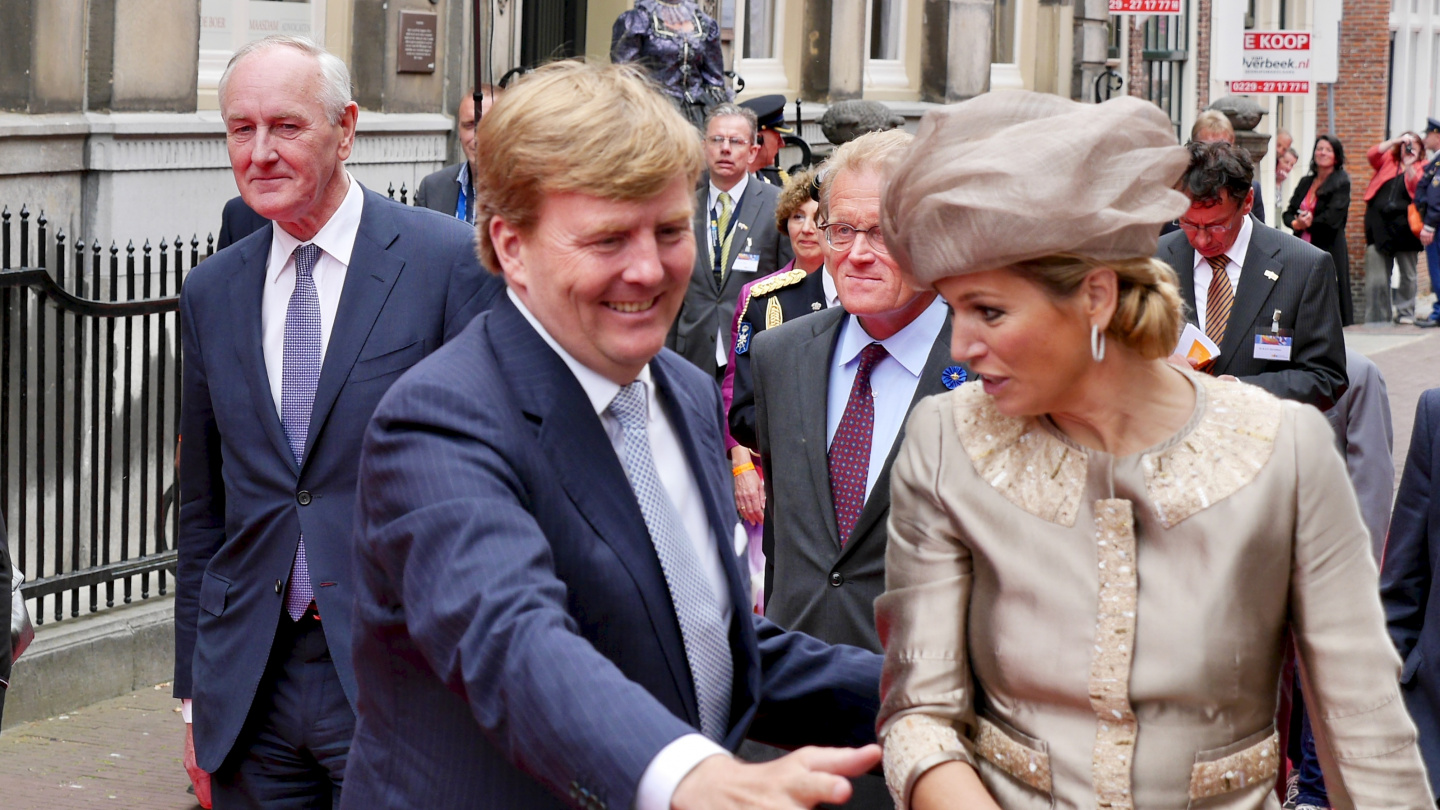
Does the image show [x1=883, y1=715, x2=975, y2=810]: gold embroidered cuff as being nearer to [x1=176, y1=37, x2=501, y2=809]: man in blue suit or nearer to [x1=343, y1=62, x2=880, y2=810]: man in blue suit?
[x1=343, y1=62, x2=880, y2=810]: man in blue suit

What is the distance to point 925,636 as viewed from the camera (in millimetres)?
2607

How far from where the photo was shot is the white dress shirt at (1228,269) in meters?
6.83

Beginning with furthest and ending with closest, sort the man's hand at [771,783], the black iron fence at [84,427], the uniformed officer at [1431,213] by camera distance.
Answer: the uniformed officer at [1431,213] → the black iron fence at [84,427] → the man's hand at [771,783]

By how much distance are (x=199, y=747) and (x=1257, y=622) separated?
2.32m

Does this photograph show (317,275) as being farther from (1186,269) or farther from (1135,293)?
(1186,269)

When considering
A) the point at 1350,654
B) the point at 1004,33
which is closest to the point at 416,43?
the point at 1350,654

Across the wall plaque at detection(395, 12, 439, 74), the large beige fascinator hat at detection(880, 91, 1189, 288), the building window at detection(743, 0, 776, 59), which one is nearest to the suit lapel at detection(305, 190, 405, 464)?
the large beige fascinator hat at detection(880, 91, 1189, 288)

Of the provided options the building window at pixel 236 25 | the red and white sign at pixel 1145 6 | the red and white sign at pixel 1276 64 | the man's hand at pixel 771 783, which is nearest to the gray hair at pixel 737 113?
the building window at pixel 236 25

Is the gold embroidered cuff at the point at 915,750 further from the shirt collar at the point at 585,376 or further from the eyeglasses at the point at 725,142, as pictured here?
the eyeglasses at the point at 725,142

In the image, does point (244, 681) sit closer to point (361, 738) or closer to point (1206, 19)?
point (361, 738)

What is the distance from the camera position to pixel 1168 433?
2648 millimetres

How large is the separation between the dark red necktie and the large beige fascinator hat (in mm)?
1494

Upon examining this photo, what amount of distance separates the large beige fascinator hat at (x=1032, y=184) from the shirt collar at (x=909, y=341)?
1557mm

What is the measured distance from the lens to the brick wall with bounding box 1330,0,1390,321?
3027 centimetres
